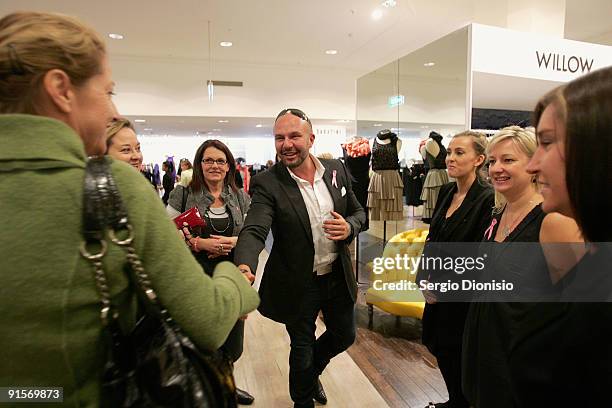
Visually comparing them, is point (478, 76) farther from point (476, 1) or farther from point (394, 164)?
point (476, 1)

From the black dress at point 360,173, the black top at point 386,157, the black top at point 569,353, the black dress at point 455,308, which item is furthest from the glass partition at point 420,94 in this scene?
the black top at point 569,353

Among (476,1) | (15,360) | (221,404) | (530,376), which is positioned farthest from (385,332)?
(476,1)

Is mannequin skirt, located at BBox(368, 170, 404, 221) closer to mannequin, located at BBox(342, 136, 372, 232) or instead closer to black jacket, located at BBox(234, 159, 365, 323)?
mannequin, located at BBox(342, 136, 372, 232)

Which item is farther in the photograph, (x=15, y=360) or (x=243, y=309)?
(x=243, y=309)

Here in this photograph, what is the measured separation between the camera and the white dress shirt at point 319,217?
2.17m

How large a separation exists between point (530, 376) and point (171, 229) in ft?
2.75

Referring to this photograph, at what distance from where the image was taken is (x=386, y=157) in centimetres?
480

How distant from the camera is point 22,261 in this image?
58 cm

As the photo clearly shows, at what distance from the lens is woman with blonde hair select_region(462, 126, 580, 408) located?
1.22 metres

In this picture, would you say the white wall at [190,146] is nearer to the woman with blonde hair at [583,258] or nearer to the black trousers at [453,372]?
the black trousers at [453,372]

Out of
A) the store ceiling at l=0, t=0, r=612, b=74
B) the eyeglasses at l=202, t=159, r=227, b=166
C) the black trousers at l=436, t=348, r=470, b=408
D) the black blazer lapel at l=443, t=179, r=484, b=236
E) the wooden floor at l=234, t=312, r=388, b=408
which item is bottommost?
the wooden floor at l=234, t=312, r=388, b=408

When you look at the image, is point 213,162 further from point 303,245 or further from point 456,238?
point 456,238

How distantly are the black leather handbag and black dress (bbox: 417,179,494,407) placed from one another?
184cm

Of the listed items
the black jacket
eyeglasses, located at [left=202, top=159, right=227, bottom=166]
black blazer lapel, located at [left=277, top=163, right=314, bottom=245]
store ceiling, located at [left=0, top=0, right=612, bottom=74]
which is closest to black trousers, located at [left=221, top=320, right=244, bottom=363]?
the black jacket
